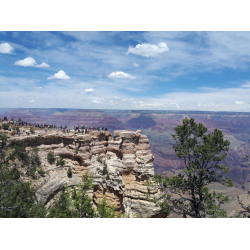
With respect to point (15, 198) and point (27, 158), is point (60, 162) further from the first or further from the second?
point (15, 198)

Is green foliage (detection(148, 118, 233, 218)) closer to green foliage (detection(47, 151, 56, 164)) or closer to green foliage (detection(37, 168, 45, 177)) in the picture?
green foliage (detection(37, 168, 45, 177))

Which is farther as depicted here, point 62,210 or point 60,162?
point 60,162

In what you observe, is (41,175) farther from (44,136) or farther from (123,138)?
(123,138)

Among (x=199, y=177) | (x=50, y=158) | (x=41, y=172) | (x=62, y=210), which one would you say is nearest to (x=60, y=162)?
(x=50, y=158)

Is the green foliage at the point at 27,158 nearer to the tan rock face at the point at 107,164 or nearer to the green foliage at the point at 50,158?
the tan rock face at the point at 107,164

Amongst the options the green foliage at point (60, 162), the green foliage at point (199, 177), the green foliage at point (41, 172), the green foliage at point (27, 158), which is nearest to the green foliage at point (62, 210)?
the green foliage at point (41, 172)

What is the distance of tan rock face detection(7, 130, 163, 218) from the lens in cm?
2539

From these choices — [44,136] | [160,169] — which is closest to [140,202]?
[44,136]

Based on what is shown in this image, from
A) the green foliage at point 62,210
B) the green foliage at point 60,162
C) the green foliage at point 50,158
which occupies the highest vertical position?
the green foliage at point 50,158

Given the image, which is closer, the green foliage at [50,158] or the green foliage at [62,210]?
the green foliage at [62,210]

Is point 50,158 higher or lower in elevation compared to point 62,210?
higher

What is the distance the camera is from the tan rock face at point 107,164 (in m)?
25.4

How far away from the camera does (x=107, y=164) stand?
31.7 m
